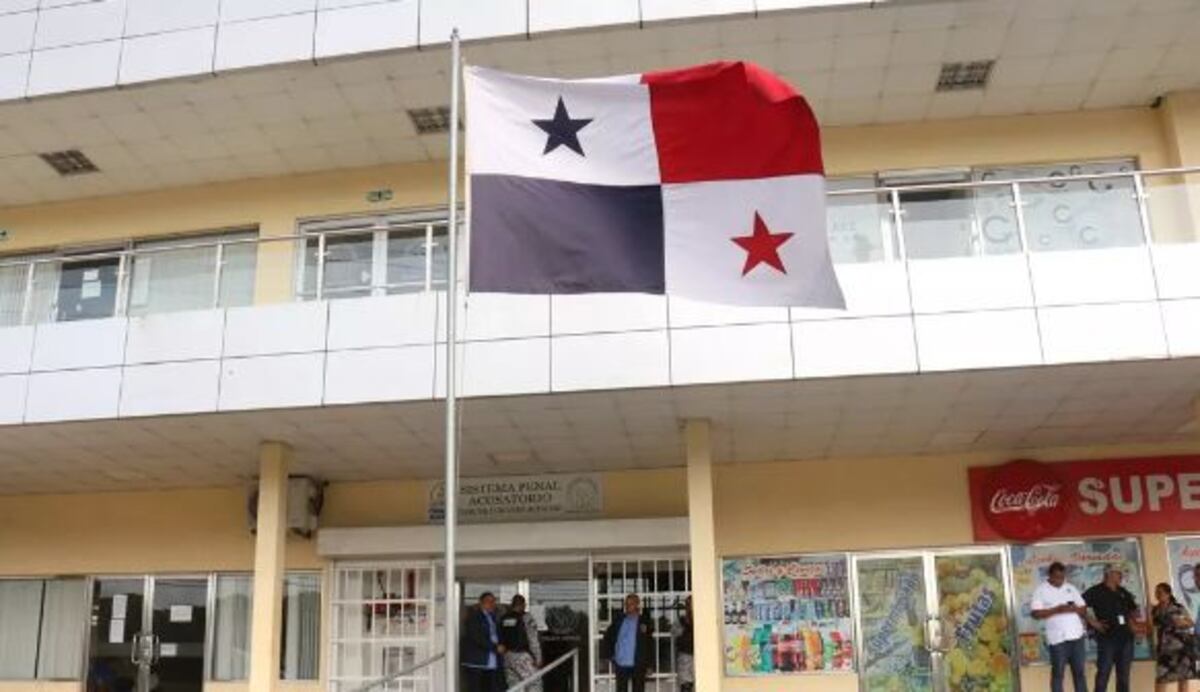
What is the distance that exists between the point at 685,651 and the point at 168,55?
30.7ft

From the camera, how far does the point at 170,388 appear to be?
1219 cm

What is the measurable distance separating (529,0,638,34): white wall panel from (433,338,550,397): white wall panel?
12.3 ft

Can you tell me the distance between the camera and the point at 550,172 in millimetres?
7277

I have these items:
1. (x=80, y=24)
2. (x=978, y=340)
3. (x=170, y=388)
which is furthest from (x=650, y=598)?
(x=80, y=24)

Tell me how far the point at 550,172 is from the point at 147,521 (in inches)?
425

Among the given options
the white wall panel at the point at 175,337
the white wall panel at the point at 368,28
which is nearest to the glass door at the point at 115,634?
the white wall panel at the point at 175,337

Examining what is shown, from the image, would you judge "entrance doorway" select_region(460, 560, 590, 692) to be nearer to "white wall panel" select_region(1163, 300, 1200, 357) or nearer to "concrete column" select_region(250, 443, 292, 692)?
"concrete column" select_region(250, 443, 292, 692)

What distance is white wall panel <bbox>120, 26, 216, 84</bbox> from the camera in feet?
44.9

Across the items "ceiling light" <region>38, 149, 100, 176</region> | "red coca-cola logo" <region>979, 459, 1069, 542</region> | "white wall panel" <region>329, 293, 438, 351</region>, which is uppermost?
"ceiling light" <region>38, 149, 100, 176</region>

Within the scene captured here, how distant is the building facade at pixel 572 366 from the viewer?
11242 millimetres

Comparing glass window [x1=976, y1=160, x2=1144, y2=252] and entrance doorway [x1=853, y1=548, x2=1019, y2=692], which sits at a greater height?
glass window [x1=976, y1=160, x2=1144, y2=252]

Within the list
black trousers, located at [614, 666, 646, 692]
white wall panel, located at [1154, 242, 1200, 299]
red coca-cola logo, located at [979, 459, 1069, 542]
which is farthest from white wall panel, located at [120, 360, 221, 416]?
white wall panel, located at [1154, 242, 1200, 299]

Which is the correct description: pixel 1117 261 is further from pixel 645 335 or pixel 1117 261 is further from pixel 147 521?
pixel 147 521

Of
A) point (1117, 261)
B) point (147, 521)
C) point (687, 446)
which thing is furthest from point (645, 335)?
point (147, 521)
